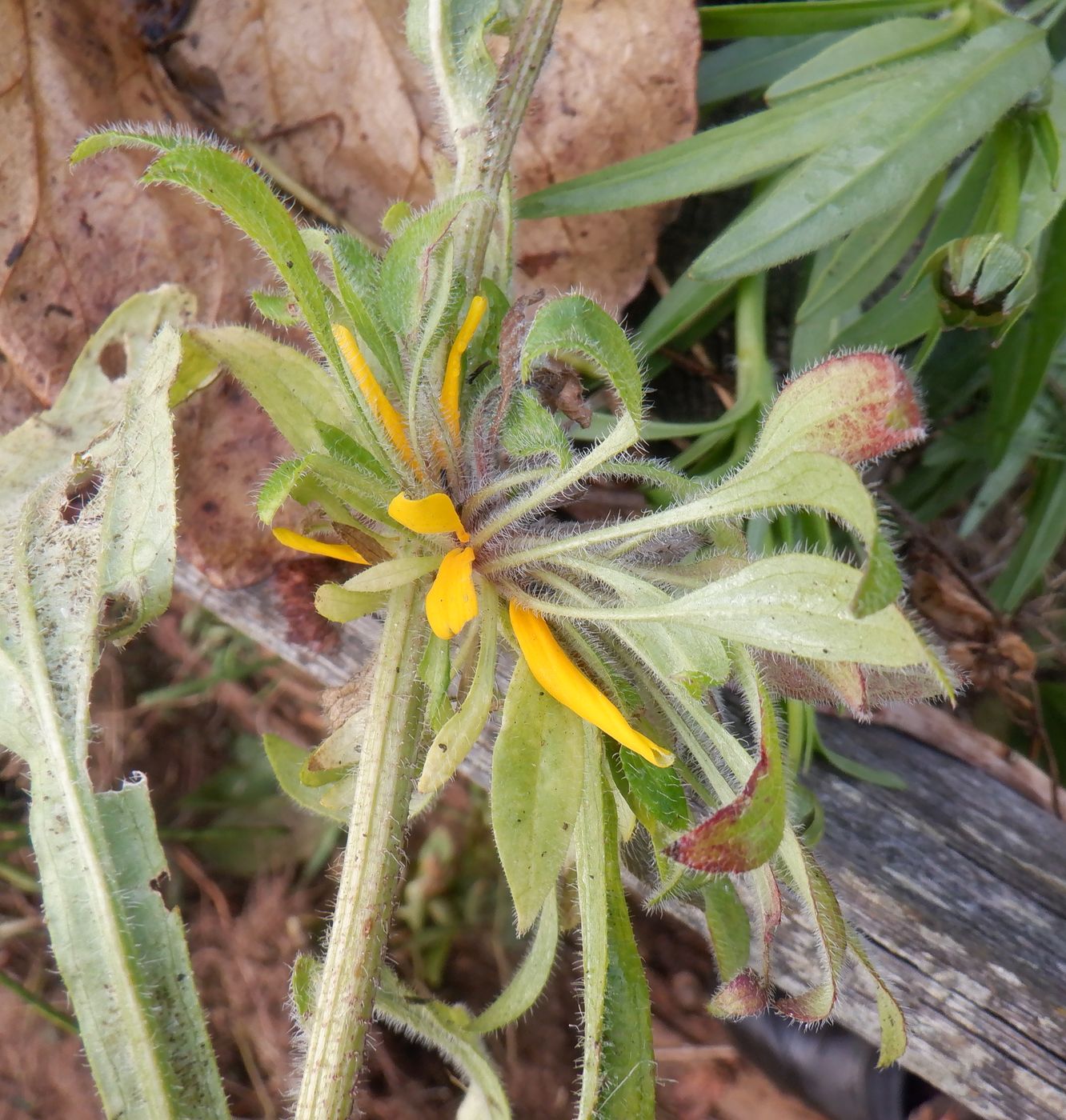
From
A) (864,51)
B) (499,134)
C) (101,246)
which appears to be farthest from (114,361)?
(864,51)

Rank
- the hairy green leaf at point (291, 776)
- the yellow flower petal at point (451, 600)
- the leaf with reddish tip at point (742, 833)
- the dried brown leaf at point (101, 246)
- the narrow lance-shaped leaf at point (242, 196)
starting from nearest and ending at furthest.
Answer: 1. the leaf with reddish tip at point (742, 833)
2. the narrow lance-shaped leaf at point (242, 196)
3. the yellow flower petal at point (451, 600)
4. the hairy green leaf at point (291, 776)
5. the dried brown leaf at point (101, 246)

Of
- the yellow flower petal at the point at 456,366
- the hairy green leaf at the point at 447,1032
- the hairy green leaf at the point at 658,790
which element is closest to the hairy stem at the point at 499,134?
Result: the yellow flower petal at the point at 456,366

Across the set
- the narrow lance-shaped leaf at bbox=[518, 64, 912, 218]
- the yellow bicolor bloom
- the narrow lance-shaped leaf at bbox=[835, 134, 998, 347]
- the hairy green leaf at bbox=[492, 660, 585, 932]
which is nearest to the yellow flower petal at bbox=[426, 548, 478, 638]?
the yellow bicolor bloom

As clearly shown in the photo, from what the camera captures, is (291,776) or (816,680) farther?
(291,776)

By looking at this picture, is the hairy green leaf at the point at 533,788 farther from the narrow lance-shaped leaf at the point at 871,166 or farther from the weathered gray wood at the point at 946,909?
the narrow lance-shaped leaf at the point at 871,166

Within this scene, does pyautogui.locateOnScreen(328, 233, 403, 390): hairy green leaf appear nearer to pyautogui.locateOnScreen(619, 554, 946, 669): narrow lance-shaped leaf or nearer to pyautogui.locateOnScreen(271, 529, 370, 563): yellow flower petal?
pyautogui.locateOnScreen(271, 529, 370, 563): yellow flower petal

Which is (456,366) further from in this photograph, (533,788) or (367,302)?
(533,788)
